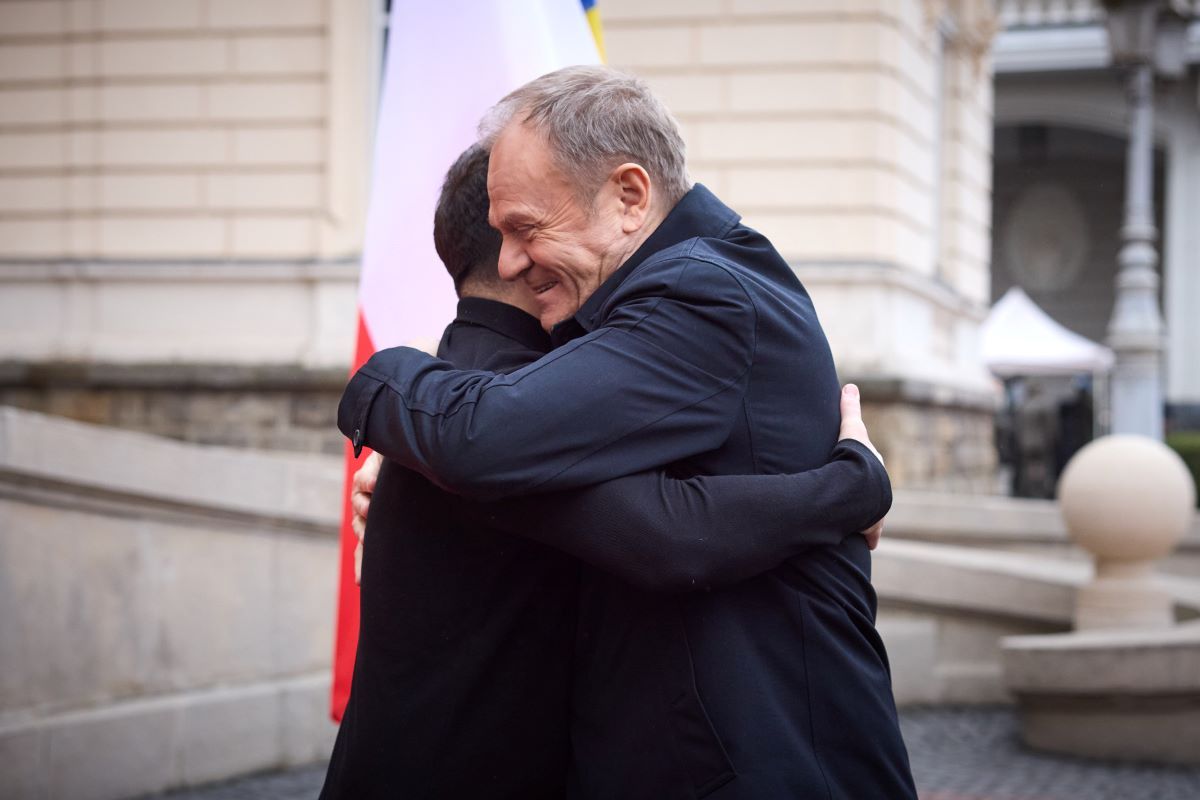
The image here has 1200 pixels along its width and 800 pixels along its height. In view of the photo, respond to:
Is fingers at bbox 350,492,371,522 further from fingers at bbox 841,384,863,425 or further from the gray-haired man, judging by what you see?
fingers at bbox 841,384,863,425

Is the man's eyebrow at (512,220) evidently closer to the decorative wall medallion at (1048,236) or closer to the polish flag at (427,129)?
the polish flag at (427,129)

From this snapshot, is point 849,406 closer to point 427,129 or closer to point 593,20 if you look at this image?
point 427,129

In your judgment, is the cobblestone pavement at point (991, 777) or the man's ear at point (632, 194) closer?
the man's ear at point (632, 194)

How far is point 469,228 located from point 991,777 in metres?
4.53

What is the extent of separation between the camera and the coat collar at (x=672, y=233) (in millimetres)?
1843

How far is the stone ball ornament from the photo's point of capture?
6.83 m

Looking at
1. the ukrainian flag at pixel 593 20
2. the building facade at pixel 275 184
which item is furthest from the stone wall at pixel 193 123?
the ukrainian flag at pixel 593 20

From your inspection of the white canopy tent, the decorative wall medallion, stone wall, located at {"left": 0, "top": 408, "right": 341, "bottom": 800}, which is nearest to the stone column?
the white canopy tent

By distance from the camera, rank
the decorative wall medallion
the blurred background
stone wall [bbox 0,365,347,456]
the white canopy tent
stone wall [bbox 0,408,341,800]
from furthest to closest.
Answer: the decorative wall medallion → the white canopy tent → stone wall [bbox 0,365,347,456] → the blurred background → stone wall [bbox 0,408,341,800]

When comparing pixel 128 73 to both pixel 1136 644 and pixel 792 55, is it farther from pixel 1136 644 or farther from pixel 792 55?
pixel 1136 644

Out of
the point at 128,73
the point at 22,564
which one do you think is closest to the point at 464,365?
the point at 22,564

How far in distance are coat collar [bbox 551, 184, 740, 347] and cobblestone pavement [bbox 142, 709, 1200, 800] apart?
3820mm

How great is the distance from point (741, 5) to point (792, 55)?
1.91 ft

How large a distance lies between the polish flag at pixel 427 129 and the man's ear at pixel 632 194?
4.23 feet
